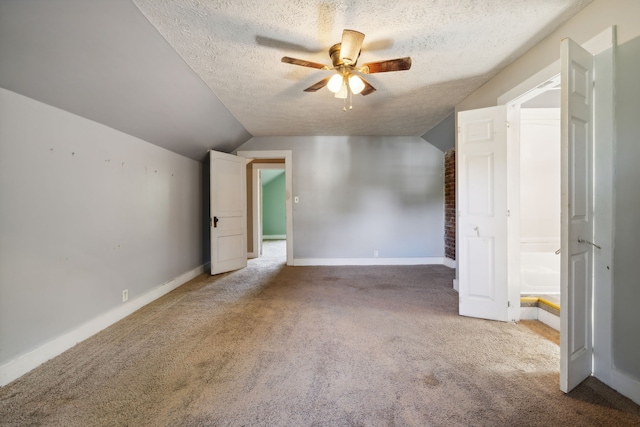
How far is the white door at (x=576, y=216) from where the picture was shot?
151 cm

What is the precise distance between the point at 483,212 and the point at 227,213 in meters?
3.77

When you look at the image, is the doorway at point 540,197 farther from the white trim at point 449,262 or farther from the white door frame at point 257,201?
the white door frame at point 257,201

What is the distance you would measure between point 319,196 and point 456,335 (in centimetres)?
333

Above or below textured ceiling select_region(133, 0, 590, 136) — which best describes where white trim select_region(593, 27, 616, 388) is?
below

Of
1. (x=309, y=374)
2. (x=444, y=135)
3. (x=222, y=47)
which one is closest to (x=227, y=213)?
(x=222, y=47)

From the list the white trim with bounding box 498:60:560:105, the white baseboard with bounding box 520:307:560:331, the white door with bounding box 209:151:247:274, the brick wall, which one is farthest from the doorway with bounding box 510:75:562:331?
the white door with bounding box 209:151:247:274

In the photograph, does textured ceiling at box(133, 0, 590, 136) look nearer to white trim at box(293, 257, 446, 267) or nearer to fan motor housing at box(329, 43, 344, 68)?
fan motor housing at box(329, 43, 344, 68)

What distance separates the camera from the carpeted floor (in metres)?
1.37

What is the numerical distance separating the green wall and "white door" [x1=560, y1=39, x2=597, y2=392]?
27.9ft

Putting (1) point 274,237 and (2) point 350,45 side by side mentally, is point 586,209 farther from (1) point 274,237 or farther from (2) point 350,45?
(1) point 274,237

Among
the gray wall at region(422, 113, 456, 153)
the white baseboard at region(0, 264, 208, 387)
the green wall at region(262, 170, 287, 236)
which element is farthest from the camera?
the green wall at region(262, 170, 287, 236)

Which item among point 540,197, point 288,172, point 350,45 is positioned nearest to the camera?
point 350,45

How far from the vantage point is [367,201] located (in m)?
5.01

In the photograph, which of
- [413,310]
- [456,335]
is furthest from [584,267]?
[413,310]
